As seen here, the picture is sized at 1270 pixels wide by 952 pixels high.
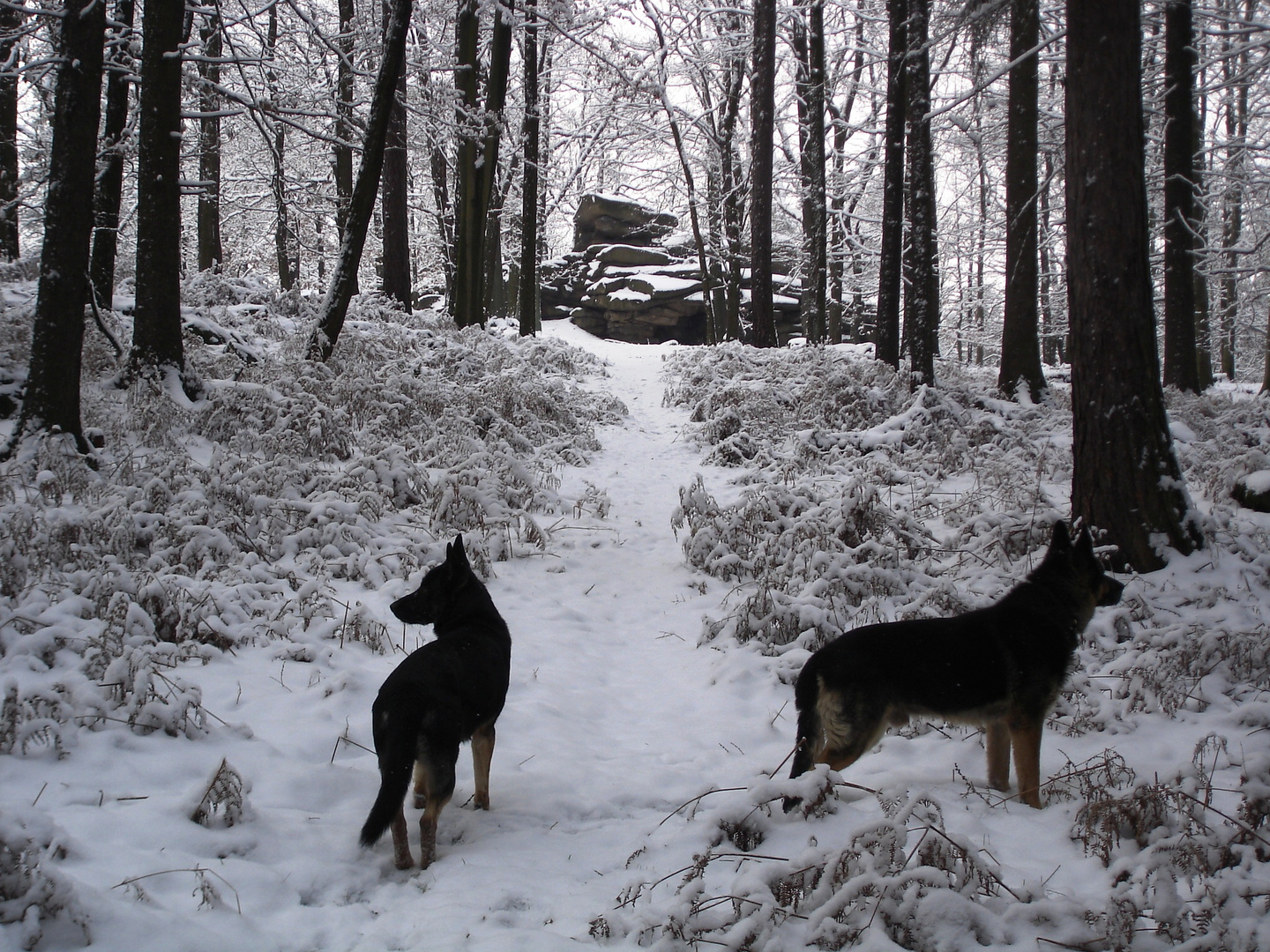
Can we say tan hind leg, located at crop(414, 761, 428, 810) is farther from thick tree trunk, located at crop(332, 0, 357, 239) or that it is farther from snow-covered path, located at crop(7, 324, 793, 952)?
thick tree trunk, located at crop(332, 0, 357, 239)

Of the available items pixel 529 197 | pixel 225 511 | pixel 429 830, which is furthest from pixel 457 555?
pixel 529 197

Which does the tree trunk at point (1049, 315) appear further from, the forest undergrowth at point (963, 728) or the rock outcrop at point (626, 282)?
the forest undergrowth at point (963, 728)

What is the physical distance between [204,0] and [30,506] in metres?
8.17

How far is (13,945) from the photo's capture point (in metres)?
2.00

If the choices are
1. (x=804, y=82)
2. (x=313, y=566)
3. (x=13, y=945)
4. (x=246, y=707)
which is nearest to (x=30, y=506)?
(x=313, y=566)

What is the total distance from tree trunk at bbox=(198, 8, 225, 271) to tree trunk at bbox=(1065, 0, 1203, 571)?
910cm

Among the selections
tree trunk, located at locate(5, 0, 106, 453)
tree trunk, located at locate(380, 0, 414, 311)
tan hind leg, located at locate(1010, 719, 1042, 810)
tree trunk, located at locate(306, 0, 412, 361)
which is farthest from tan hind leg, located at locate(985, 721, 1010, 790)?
tree trunk, located at locate(380, 0, 414, 311)

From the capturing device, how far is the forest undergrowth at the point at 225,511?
3.55 meters

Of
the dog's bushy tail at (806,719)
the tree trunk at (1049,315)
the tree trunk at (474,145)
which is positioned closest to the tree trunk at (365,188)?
the tree trunk at (474,145)

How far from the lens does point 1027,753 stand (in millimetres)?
3367

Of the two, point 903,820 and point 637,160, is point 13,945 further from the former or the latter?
point 637,160

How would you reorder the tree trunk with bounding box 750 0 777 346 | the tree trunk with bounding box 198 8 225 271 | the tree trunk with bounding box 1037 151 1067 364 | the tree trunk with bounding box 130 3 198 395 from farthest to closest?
the tree trunk with bounding box 1037 151 1067 364, the tree trunk with bounding box 750 0 777 346, the tree trunk with bounding box 198 8 225 271, the tree trunk with bounding box 130 3 198 395

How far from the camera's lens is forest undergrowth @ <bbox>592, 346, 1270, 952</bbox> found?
86.9 inches

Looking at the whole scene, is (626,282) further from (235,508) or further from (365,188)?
(235,508)
